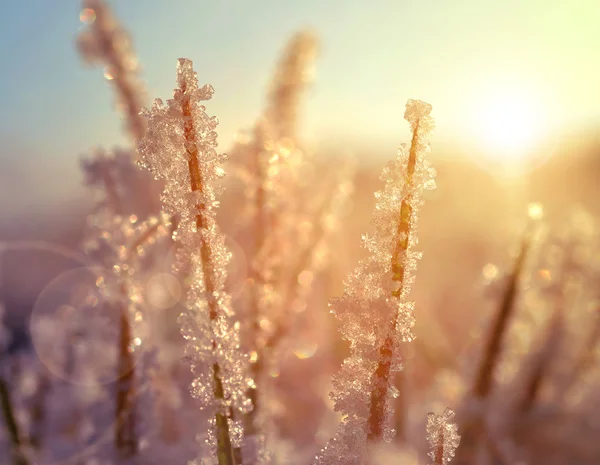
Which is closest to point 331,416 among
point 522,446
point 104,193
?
point 522,446

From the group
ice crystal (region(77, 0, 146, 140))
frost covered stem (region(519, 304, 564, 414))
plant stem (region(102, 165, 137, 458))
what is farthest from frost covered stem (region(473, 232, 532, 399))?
ice crystal (region(77, 0, 146, 140))

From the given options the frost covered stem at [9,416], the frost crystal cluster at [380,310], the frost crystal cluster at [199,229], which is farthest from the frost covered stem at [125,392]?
the frost crystal cluster at [380,310]

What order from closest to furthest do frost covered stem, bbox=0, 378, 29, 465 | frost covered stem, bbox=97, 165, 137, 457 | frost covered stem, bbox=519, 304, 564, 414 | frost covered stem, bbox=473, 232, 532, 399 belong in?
frost covered stem, bbox=0, 378, 29, 465
frost covered stem, bbox=97, 165, 137, 457
frost covered stem, bbox=473, 232, 532, 399
frost covered stem, bbox=519, 304, 564, 414

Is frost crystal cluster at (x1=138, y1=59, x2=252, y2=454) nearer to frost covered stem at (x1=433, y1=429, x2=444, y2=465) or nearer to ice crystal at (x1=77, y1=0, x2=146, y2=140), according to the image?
frost covered stem at (x1=433, y1=429, x2=444, y2=465)

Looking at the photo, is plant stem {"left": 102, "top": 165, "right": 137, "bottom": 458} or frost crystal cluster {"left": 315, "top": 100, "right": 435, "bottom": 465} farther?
plant stem {"left": 102, "top": 165, "right": 137, "bottom": 458}

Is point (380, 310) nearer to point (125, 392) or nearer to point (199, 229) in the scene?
point (199, 229)

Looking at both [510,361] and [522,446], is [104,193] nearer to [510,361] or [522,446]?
[510,361]
